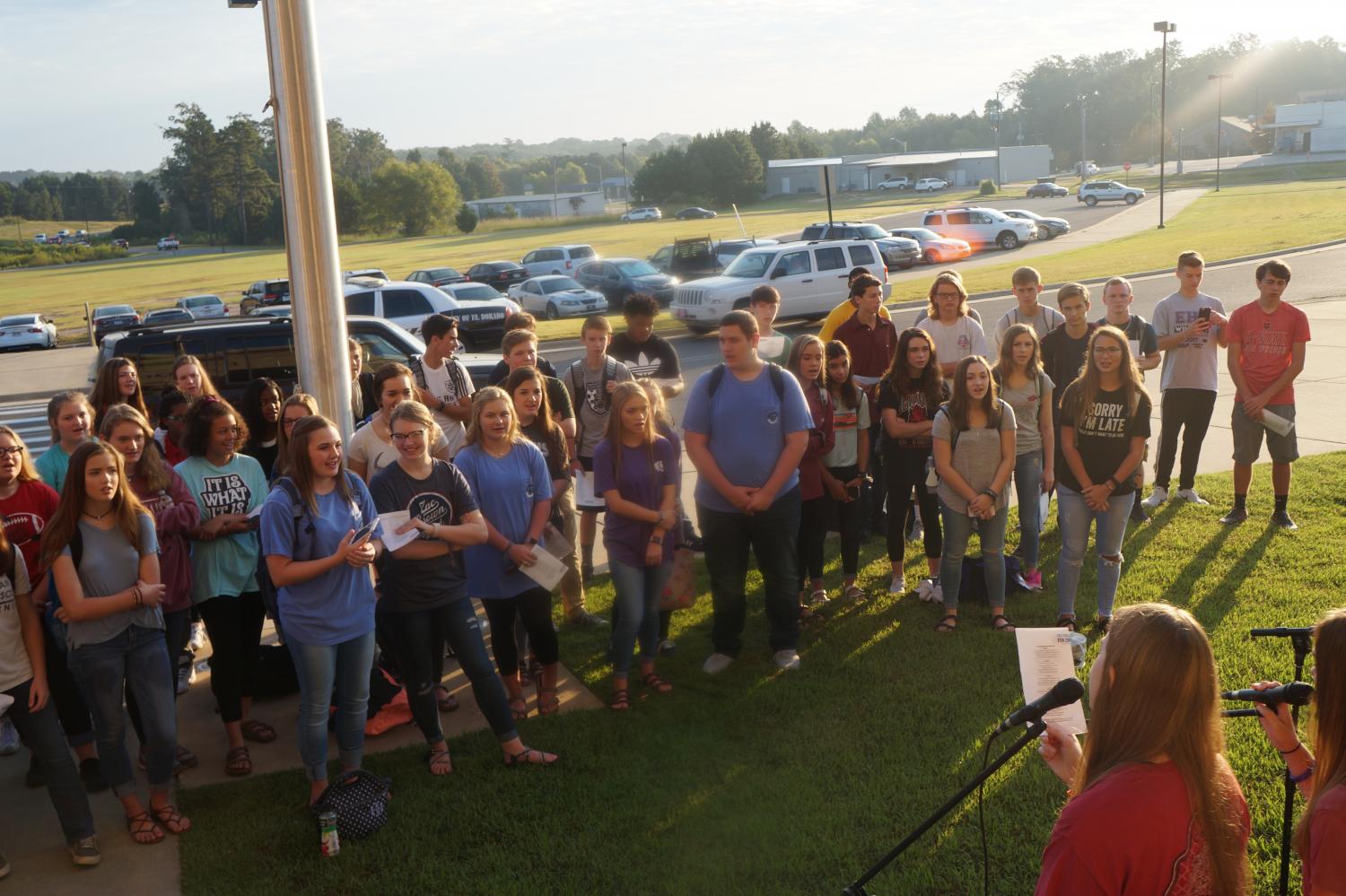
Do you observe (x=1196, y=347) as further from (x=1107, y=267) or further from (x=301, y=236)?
(x=1107, y=267)

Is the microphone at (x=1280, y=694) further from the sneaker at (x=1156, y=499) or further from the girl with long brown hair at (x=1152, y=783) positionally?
the sneaker at (x=1156, y=499)

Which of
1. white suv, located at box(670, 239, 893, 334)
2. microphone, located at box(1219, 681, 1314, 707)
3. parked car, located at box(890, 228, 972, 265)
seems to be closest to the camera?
microphone, located at box(1219, 681, 1314, 707)

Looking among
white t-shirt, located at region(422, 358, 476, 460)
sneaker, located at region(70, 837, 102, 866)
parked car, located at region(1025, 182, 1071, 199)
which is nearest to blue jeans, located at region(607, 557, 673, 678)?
white t-shirt, located at region(422, 358, 476, 460)

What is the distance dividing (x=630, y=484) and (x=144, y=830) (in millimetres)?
2879

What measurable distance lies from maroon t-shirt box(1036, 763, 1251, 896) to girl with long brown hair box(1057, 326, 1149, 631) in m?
4.22

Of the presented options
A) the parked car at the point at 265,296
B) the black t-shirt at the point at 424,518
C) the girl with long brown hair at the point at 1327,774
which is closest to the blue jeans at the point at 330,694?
the black t-shirt at the point at 424,518

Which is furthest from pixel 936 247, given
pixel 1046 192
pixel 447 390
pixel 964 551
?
pixel 1046 192

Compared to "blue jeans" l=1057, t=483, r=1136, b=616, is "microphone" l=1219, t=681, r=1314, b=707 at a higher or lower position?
higher

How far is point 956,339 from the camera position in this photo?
26.6ft

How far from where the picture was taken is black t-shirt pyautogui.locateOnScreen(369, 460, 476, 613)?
17.1ft

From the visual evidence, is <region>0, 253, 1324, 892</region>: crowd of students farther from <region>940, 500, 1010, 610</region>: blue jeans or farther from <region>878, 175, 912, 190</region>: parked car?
<region>878, 175, 912, 190</region>: parked car

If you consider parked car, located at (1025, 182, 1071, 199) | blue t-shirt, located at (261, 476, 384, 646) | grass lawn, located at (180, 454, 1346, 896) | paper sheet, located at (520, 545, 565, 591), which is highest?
parked car, located at (1025, 182, 1071, 199)

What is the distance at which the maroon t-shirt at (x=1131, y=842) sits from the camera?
92.2 inches

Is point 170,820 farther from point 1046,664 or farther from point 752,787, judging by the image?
point 1046,664
